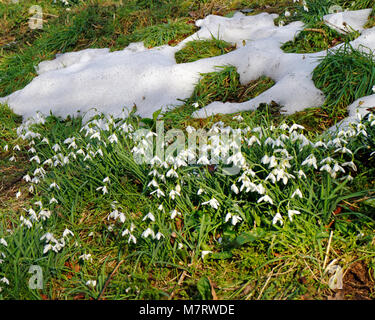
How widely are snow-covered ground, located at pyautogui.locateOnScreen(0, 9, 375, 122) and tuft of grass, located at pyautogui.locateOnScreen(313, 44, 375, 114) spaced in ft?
0.31

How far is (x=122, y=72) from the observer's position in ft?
14.1

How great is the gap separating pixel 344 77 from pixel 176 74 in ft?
5.63

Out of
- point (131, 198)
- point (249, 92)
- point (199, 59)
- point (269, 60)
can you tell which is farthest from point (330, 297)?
point (199, 59)

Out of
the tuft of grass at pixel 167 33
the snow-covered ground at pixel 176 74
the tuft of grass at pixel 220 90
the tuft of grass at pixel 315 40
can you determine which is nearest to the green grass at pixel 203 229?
the snow-covered ground at pixel 176 74

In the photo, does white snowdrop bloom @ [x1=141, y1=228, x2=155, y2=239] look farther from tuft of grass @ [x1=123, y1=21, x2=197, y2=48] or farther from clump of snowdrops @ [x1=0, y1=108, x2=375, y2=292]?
tuft of grass @ [x1=123, y1=21, x2=197, y2=48]

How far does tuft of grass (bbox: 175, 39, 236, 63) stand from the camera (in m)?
4.26

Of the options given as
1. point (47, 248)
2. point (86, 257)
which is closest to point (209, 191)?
point (86, 257)

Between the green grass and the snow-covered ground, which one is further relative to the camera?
the snow-covered ground

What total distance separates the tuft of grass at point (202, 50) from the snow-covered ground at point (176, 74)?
0.38 feet

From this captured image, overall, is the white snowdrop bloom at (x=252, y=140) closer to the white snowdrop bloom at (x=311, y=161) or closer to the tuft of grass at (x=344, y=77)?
the white snowdrop bloom at (x=311, y=161)

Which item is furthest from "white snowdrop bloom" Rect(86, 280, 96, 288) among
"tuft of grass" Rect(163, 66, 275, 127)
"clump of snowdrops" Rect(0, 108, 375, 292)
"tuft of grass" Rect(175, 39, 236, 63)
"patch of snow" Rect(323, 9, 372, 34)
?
"patch of snow" Rect(323, 9, 372, 34)

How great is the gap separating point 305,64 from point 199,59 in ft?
4.02
